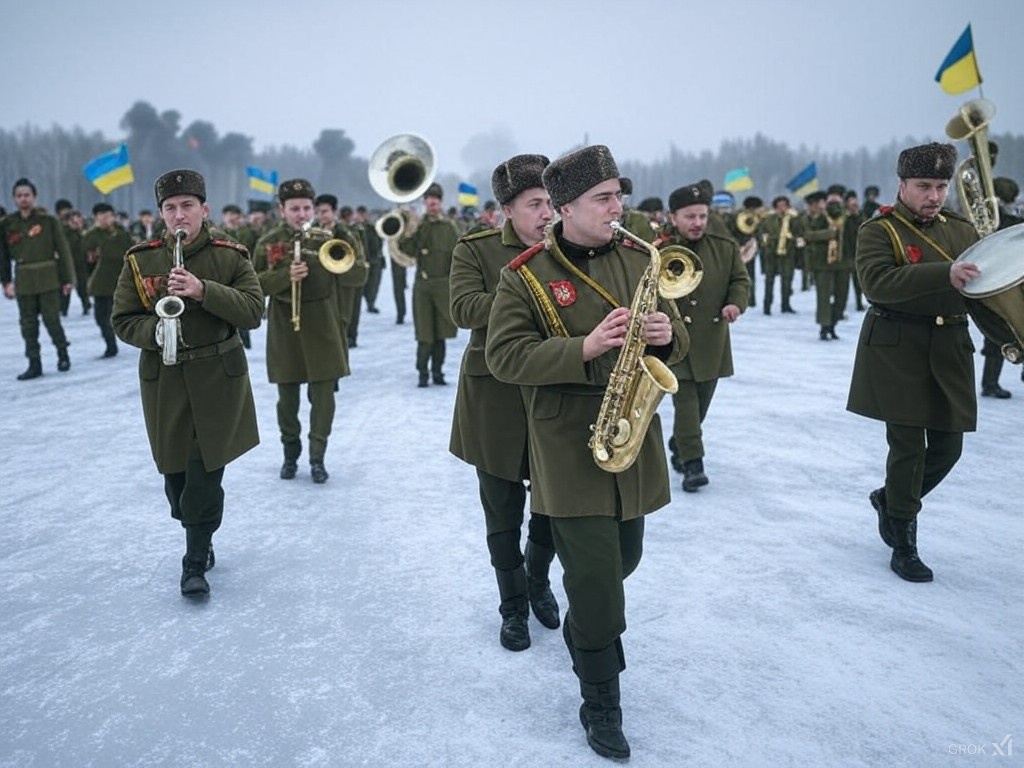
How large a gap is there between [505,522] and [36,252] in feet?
31.0

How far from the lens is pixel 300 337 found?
21.3 ft

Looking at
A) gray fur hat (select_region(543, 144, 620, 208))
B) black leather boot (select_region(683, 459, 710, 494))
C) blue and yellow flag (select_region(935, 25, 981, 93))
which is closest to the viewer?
gray fur hat (select_region(543, 144, 620, 208))

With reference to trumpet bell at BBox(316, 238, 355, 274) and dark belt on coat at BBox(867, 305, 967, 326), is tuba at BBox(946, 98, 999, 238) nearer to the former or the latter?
dark belt on coat at BBox(867, 305, 967, 326)

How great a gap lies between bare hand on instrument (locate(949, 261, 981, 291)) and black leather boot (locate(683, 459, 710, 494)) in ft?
8.32

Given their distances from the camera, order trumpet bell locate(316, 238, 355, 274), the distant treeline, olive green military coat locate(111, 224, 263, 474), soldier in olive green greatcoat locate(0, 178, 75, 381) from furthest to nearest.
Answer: the distant treeline
soldier in olive green greatcoat locate(0, 178, 75, 381)
trumpet bell locate(316, 238, 355, 274)
olive green military coat locate(111, 224, 263, 474)

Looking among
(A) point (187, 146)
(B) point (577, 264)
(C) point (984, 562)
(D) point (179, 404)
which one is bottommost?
(C) point (984, 562)

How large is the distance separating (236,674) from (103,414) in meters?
6.09

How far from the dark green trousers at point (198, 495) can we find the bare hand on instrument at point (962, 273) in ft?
12.8

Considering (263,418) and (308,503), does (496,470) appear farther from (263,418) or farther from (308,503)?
(263,418)

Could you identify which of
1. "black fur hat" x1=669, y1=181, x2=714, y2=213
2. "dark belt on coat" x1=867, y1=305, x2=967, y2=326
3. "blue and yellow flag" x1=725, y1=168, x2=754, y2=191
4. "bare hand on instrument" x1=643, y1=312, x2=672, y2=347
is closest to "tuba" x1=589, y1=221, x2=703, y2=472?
"bare hand on instrument" x1=643, y1=312, x2=672, y2=347

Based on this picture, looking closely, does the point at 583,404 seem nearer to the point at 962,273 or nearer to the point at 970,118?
the point at 962,273

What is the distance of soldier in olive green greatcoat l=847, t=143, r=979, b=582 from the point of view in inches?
167

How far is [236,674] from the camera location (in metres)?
3.50

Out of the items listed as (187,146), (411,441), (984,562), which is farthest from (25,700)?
(187,146)
